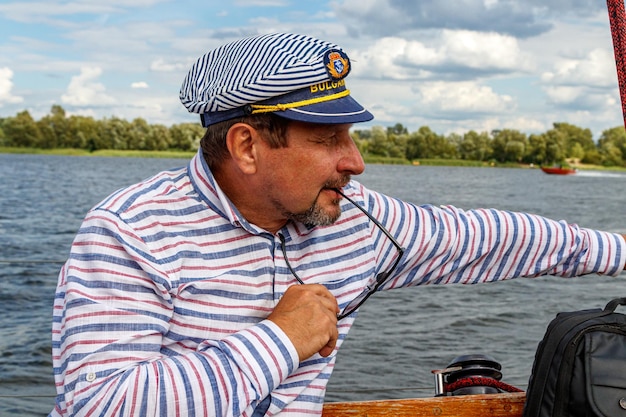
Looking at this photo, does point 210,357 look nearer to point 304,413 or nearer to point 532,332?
point 304,413

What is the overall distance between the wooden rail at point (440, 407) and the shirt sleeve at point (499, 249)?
281 mm

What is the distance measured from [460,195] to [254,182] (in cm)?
3703

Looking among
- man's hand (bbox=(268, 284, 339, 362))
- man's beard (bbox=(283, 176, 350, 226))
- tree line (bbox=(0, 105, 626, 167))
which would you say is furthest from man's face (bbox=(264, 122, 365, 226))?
tree line (bbox=(0, 105, 626, 167))

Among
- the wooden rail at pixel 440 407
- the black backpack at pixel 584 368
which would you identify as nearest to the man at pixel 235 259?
the wooden rail at pixel 440 407

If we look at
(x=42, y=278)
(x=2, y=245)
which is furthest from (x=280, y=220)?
(x=2, y=245)

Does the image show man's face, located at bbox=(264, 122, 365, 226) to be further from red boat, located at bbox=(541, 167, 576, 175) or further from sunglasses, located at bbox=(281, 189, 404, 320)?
red boat, located at bbox=(541, 167, 576, 175)

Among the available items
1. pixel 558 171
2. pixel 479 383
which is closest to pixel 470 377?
pixel 479 383

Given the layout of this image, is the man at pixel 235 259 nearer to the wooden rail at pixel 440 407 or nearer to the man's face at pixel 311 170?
the man's face at pixel 311 170

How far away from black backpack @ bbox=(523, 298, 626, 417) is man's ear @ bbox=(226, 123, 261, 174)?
0.73m

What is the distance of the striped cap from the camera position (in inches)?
62.0

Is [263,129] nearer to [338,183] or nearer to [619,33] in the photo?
[338,183]

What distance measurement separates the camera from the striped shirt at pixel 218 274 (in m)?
1.43

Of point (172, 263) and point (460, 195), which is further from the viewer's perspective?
point (460, 195)

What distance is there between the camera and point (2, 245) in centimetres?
1817
